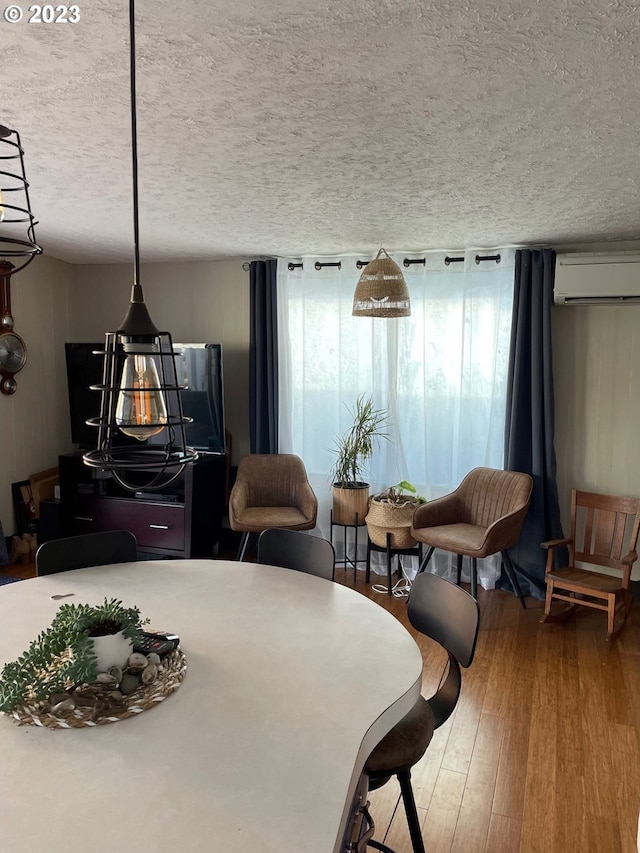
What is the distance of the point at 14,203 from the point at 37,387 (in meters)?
2.31

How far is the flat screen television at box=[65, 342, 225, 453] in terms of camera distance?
4586 mm

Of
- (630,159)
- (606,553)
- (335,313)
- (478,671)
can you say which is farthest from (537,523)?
(630,159)

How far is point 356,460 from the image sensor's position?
15.0 feet

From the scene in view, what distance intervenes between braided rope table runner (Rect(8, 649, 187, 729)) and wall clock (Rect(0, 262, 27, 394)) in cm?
386

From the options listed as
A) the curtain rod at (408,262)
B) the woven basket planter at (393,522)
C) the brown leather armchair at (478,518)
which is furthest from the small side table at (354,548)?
the curtain rod at (408,262)

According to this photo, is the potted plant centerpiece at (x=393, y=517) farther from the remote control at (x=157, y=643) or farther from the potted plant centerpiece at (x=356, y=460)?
the remote control at (x=157, y=643)

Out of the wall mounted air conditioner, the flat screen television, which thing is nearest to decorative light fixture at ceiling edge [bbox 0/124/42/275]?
the flat screen television

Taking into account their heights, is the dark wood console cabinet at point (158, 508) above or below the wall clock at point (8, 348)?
below

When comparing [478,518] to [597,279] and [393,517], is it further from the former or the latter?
[597,279]

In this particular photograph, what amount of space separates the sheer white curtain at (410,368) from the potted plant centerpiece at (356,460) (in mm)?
73

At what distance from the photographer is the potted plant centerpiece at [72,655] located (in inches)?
56.9

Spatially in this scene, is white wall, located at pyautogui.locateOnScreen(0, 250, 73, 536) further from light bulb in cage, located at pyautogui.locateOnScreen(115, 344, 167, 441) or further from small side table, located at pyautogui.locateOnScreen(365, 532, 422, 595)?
light bulb in cage, located at pyautogui.locateOnScreen(115, 344, 167, 441)

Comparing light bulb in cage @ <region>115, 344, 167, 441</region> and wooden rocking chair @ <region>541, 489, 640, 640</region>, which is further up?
light bulb in cage @ <region>115, 344, 167, 441</region>

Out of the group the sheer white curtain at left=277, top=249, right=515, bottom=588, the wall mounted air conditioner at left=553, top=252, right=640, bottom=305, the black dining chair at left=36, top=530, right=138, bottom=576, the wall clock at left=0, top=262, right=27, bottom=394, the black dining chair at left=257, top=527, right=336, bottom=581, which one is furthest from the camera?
the wall clock at left=0, top=262, right=27, bottom=394
